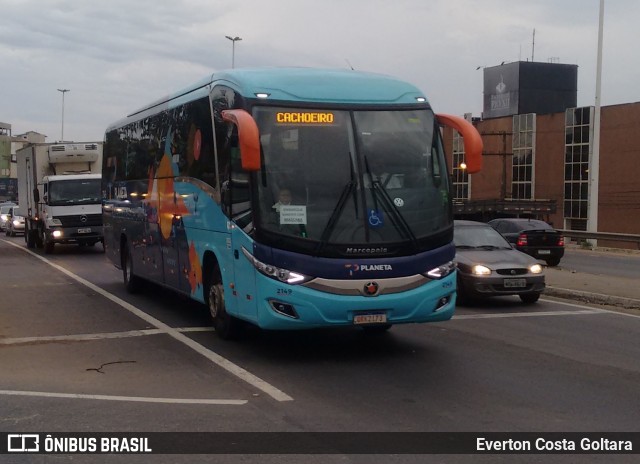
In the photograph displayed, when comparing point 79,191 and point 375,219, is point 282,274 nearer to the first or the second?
point 375,219

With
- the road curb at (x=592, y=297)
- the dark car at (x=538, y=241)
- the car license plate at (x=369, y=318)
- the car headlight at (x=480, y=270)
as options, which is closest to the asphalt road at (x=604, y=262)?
the dark car at (x=538, y=241)

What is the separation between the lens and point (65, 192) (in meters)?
28.0

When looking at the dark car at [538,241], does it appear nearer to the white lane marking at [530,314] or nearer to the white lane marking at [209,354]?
the white lane marking at [530,314]

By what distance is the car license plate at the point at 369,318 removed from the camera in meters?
8.97

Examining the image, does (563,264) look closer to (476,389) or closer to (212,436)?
(476,389)

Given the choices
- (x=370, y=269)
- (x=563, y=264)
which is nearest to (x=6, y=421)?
(x=370, y=269)

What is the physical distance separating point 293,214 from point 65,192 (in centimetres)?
2098

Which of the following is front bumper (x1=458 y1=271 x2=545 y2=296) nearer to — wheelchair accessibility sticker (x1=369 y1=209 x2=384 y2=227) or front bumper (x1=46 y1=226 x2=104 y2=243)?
wheelchair accessibility sticker (x1=369 y1=209 x2=384 y2=227)

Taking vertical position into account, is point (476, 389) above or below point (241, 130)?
below

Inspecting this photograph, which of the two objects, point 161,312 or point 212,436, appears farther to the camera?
point 161,312

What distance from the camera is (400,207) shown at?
30.0ft

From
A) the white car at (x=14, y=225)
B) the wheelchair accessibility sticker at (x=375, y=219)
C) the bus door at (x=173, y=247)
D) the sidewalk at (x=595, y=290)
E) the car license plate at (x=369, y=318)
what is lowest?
the white car at (x=14, y=225)

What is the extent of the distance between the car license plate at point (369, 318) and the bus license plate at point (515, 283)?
19.0 ft

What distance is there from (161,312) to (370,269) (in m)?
5.83
